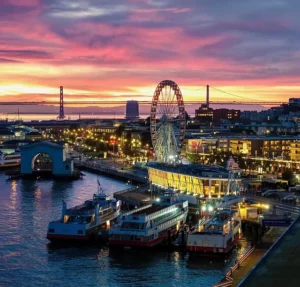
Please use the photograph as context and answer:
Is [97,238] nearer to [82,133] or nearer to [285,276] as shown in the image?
[285,276]

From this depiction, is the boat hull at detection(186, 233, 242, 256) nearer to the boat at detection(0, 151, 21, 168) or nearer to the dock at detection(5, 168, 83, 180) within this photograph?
the dock at detection(5, 168, 83, 180)

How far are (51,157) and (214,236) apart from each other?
13857mm

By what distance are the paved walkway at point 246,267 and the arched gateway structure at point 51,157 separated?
13.8 m

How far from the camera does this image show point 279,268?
17.1ft

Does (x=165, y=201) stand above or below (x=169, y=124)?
below

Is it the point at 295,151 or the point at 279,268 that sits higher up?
the point at 295,151

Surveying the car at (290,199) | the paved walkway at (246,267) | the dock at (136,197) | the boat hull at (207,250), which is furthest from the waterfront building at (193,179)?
the paved walkway at (246,267)

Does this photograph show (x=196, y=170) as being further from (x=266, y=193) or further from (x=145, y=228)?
(x=145, y=228)

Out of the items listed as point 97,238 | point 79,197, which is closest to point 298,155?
point 79,197

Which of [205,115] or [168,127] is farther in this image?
[205,115]

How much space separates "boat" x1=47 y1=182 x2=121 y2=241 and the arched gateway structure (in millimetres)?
10433

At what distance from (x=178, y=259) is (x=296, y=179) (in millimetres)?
8737

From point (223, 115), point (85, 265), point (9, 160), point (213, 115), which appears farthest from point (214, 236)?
point (223, 115)

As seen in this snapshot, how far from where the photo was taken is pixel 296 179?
17734 millimetres
